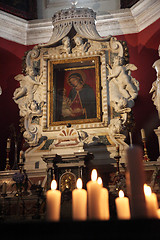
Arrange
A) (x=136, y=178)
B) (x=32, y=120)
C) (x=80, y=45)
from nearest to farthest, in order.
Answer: (x=136, y=178) < (x=32, y=120) < (x=80, y=45)

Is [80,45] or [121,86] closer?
[121,86]

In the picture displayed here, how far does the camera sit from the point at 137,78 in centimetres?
618

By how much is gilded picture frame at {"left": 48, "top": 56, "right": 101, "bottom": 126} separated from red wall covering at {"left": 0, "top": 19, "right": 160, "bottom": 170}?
98 cm

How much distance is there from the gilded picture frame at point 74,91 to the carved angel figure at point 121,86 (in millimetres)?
240

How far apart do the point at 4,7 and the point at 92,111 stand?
3197mm

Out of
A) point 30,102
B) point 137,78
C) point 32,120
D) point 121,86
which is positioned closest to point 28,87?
point 30,102

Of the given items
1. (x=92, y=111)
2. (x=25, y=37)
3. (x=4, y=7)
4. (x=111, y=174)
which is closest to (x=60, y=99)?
(x=92, y=111)

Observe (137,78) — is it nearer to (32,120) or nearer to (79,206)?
(32,120)

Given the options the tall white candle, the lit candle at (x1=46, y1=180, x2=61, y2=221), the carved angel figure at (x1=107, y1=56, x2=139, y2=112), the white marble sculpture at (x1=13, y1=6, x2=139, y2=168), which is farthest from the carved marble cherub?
the tall white candle

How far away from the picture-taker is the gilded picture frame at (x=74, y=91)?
17.2 feet

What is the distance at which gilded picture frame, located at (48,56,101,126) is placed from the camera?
524 cm

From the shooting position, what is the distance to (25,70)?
5809mm

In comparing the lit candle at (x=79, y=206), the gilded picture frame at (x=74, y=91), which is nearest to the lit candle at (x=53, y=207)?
the lit candle at (x=79, y=206)

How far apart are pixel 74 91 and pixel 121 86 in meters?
0.79
